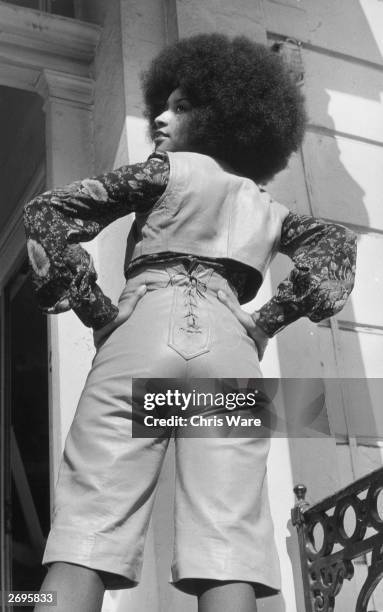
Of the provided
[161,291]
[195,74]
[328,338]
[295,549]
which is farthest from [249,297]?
[328,338]

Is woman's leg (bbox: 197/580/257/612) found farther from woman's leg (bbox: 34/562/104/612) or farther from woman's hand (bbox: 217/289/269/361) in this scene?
woman's hand (bbox: 217/289/269/361)

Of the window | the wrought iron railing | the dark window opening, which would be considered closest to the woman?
the wrought iron railing

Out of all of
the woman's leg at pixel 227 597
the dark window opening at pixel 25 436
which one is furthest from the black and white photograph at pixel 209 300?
the dark window opening at pixel 25 436

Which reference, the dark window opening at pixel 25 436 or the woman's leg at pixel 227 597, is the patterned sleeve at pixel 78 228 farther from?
the dark window opening at pixel 25 436

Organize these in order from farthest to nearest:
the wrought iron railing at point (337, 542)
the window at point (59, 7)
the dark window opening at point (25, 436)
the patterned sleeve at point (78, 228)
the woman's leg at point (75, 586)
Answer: the dark window opening at point (25, 436)
the window at point (59, 7)
the wrought iron railing at point (337, 542)
the patterned sleeve at point (78, 228)
the woman's leg at point (75, 586)

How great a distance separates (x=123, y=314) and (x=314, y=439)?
119 cm

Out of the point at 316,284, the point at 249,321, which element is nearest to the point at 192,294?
the point at 249,321

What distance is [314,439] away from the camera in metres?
3.18

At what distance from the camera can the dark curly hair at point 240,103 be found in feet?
8.61

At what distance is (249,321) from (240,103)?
68 cm

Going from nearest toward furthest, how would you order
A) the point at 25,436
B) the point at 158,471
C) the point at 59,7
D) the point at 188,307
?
the point at 158,471
the point at 188,307
the point at 59,7
the point at 25,436

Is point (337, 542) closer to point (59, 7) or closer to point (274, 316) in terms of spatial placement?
point (274, 316)

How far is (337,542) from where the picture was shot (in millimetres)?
2732

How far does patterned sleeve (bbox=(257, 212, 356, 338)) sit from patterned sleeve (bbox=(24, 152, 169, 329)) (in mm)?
389
